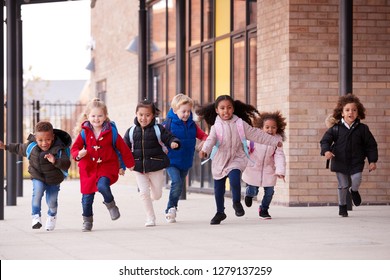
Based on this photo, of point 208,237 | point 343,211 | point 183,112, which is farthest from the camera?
point 343,211

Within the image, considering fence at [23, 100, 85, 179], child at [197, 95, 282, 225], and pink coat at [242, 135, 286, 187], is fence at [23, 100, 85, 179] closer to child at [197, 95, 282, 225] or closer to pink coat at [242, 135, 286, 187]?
pink coat at [242, 135, 286, 187]

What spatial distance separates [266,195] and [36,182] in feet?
10.1

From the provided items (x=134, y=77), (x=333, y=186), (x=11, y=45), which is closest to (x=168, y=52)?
(x=134, y=77)

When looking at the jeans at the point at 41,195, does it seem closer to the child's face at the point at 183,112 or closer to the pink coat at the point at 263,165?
the child's face at the point at 183,112

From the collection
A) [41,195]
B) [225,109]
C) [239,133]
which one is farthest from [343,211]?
[41,195]

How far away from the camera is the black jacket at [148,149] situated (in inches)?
497

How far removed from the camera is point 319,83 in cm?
1619

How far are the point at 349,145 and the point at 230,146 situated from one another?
1.69 metres

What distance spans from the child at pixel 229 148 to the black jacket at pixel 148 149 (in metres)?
0.52

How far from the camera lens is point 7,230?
1234 centimetres

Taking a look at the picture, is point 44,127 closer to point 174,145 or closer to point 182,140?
point 174,145

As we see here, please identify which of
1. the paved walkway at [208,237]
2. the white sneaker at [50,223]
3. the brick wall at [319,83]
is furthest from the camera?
the brick wall at [319,83]

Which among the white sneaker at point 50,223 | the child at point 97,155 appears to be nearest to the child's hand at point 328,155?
the child at point 97,155
